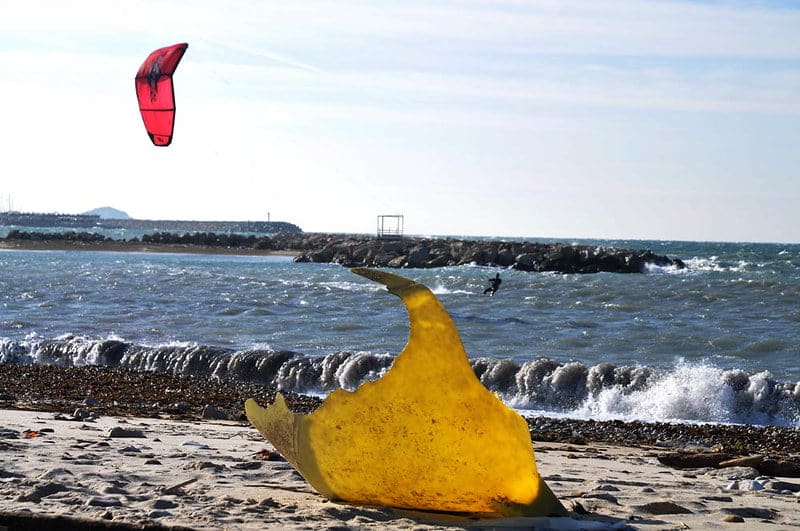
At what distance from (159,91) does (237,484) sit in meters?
7.74

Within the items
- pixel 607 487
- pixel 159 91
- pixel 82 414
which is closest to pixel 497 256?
pixel 159 91

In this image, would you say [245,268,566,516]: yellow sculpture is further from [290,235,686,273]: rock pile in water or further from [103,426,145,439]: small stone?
[290,235,686,273]: rock pile in water

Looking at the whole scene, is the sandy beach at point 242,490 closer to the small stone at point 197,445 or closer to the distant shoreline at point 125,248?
the small stone at point 197,445

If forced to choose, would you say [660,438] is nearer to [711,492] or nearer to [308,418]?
[711,492]

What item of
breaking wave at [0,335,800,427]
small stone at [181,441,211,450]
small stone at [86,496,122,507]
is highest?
small stone at [86,496,122,507]

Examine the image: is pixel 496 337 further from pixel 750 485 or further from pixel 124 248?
pixel 124 248

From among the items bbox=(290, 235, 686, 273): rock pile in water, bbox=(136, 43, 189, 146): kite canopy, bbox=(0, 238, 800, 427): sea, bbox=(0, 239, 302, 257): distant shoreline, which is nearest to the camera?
bbox=(136, 43, 189, 146): kite canopy

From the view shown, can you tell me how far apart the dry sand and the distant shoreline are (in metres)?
56.9

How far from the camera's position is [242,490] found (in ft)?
17.1

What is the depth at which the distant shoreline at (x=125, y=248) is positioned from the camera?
216ft

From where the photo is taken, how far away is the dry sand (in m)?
4.57

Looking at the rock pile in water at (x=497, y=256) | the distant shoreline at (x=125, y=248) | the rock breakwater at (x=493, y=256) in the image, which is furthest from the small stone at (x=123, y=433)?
the distant shoreline at (x=125, y=248)

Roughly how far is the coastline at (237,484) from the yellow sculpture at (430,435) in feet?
0.39

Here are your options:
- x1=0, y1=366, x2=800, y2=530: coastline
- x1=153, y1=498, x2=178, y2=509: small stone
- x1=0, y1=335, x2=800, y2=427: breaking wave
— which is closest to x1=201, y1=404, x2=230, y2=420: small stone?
x1=0, y1=366, x2=800, y2=530: coastline
